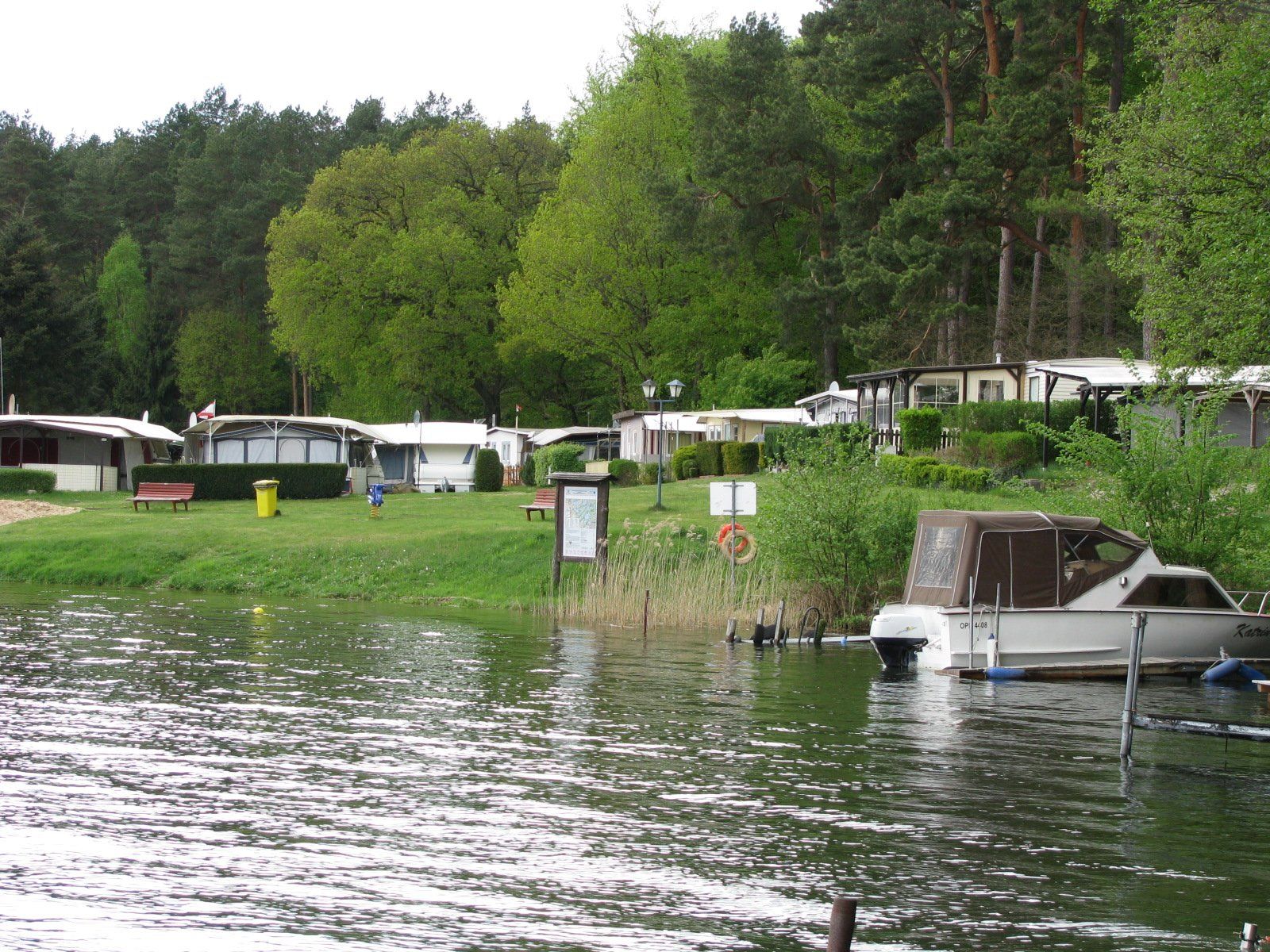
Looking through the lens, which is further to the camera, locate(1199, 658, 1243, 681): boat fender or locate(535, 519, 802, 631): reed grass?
locate(535, 519, 802, 631): reed grass

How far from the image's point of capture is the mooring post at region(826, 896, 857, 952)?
6012mm

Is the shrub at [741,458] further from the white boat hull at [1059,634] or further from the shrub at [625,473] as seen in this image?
the white boat hull at [1059,634]

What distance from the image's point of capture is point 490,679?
19750 millimetres

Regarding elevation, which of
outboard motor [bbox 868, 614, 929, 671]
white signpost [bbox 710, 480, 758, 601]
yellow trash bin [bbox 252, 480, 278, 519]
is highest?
white signpost [bbox 710, 480, 758, 601]

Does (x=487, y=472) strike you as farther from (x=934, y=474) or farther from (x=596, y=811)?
(x=596, y=811)

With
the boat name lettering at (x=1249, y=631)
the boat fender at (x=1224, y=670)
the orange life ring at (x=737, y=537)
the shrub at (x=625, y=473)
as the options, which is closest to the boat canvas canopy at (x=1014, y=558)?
the boat name lettering at (x=1249, y=631)

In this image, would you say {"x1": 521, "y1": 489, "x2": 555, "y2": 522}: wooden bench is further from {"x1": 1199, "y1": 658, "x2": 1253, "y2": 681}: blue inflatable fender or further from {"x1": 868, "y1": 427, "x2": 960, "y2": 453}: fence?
{"x1": 1199, "y1": 658, "x2": 1253, "y2": 681}: blue inflatable fender

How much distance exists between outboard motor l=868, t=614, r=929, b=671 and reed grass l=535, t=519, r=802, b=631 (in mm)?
4821

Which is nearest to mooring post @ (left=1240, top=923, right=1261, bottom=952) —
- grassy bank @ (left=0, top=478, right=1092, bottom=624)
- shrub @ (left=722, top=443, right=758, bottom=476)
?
grassy bank @ (left=0, top=478, right=1092, bottom=624)

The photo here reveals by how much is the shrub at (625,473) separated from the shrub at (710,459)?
98.3 inches

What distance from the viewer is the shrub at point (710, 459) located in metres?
53.1

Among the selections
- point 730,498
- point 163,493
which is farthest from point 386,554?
point 163,493

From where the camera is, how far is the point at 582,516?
30.3m

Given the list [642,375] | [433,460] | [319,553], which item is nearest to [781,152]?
[642,375]
